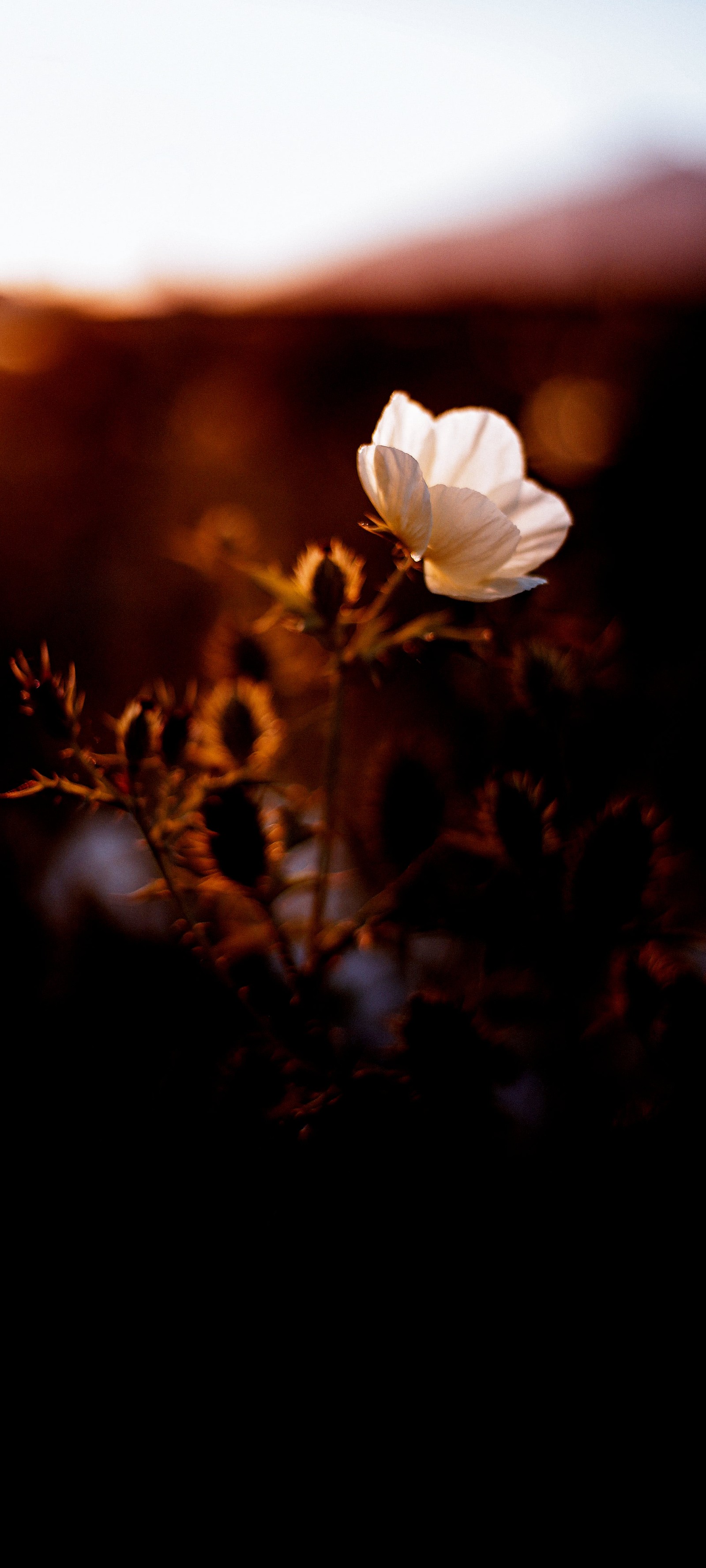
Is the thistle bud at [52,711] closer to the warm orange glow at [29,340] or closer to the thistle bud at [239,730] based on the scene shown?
the thistle bud at [239,730]

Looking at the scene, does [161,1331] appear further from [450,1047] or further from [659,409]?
[659,409]

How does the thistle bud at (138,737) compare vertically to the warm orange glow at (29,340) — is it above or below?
below

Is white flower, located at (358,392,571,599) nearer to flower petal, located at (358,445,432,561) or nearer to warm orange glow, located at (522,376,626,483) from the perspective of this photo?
flower petal, located at (358,445,432,561)

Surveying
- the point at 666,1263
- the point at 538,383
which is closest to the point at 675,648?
the point at 666,1263

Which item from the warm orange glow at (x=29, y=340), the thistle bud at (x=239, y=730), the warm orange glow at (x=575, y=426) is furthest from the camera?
the warm orange glow at (x=29, y=340)

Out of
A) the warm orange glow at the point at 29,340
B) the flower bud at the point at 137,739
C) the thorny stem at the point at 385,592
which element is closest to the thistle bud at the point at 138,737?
the flower bud at the point at 137,739

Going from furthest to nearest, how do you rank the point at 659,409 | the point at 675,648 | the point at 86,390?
the point at 86,390 < the point at 659,409 < the point at 675,648

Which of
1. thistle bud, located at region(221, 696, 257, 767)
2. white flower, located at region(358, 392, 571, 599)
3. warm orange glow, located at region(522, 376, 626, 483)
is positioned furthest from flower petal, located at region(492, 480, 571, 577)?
warm orange glow, located at region(522, 376, 626, 483)

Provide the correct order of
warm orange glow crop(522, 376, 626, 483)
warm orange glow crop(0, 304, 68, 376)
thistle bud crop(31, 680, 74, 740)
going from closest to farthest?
thistle bud crop(31, 680, 74, 740) < warm orange glow crop(522, 376, 626, 483) < warm orange glow crop(0, 304, 68, 376)
